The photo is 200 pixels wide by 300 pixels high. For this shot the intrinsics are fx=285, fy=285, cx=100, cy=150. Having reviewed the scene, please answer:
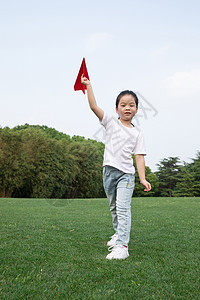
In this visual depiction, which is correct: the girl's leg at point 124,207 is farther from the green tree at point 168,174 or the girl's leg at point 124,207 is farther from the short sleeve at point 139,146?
the green tree at point 168,174

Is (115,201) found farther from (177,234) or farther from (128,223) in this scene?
(177,234)

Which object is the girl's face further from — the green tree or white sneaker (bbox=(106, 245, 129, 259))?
the green tree

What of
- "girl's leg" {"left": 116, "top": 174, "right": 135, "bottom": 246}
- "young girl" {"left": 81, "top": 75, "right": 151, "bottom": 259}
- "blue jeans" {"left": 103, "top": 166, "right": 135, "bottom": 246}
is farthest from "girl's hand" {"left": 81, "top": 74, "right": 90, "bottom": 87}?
"girl's leg" {"left": 116, "top": 174, "right": 135, "bottom": 246}

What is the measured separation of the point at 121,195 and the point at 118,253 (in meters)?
0.59

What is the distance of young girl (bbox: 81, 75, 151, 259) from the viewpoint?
119 inches

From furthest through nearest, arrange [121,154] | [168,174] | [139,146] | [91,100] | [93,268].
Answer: [168,174]
[139,146]
[121,154]
[91,100]
[93,268]

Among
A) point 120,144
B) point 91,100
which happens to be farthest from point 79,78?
point 120,144

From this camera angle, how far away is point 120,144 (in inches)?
124

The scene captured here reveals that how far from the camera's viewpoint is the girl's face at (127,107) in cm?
317

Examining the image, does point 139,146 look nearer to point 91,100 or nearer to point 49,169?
point 91,100

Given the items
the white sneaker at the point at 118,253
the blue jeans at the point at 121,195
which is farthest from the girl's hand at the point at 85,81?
the white sneaker at the point at 118,253

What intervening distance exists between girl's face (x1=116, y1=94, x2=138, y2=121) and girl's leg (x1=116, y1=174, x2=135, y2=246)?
67 cm

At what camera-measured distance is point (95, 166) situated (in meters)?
30.5

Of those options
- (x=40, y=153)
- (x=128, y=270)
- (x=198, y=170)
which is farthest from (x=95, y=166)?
(x=128, y=270)
